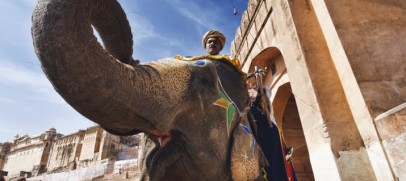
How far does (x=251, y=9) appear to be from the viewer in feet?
27.8

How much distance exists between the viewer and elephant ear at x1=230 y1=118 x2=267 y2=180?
194cm

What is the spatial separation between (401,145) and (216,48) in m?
2.69

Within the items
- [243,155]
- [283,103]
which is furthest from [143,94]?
[283,103]

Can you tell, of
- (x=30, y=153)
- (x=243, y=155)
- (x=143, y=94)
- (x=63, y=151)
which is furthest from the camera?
(x=30, y=153)

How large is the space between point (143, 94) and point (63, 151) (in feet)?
186

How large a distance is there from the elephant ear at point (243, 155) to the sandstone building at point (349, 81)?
2.44m

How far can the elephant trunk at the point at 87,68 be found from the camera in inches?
36.3

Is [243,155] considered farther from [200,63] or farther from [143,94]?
[143,94]

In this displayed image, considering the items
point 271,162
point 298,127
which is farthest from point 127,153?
point 271,162

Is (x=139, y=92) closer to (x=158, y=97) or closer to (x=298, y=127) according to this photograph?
(x=158, y=97)

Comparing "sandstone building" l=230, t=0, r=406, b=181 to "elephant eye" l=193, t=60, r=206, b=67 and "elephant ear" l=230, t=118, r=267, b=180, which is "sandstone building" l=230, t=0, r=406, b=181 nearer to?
"elephant ear" l=230, t=118, r=267, b=180

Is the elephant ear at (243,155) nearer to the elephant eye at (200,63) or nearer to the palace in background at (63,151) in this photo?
the elephant eye at (200,63)

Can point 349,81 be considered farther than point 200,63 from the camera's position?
Yes

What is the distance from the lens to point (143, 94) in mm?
1253
